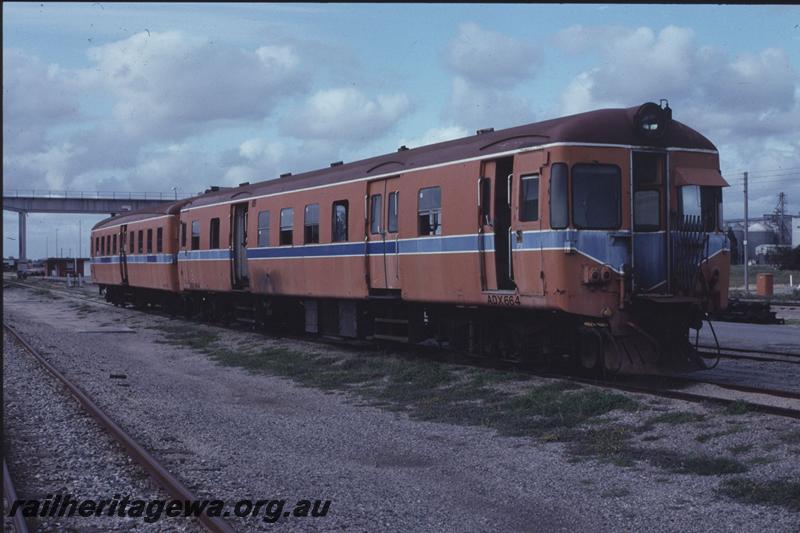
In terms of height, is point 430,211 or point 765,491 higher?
point 430,211

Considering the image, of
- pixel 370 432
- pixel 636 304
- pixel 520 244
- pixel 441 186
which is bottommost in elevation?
pixel 370 432

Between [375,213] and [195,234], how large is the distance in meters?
10.8

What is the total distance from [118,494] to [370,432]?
3492 millimetres

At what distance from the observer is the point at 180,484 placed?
7.34 metres

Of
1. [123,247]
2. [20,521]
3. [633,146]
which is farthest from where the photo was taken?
[123,247]

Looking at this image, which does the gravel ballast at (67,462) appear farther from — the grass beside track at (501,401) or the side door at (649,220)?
the side door at (649,220)

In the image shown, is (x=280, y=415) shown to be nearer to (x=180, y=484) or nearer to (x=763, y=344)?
(x=180, y=484)

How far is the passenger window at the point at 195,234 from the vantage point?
25.8m

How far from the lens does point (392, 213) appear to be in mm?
16094

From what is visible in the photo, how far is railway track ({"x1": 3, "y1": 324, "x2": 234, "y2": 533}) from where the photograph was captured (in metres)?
6.30

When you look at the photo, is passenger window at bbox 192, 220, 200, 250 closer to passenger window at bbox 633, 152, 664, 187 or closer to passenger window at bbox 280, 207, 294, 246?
passenger window at bbox 280, 207, 294, 246

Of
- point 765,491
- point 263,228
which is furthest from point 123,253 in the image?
point 765,491

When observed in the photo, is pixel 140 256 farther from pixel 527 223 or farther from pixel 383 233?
pixel 527 223

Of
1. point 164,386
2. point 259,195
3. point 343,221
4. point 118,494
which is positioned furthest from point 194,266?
point 118,494
